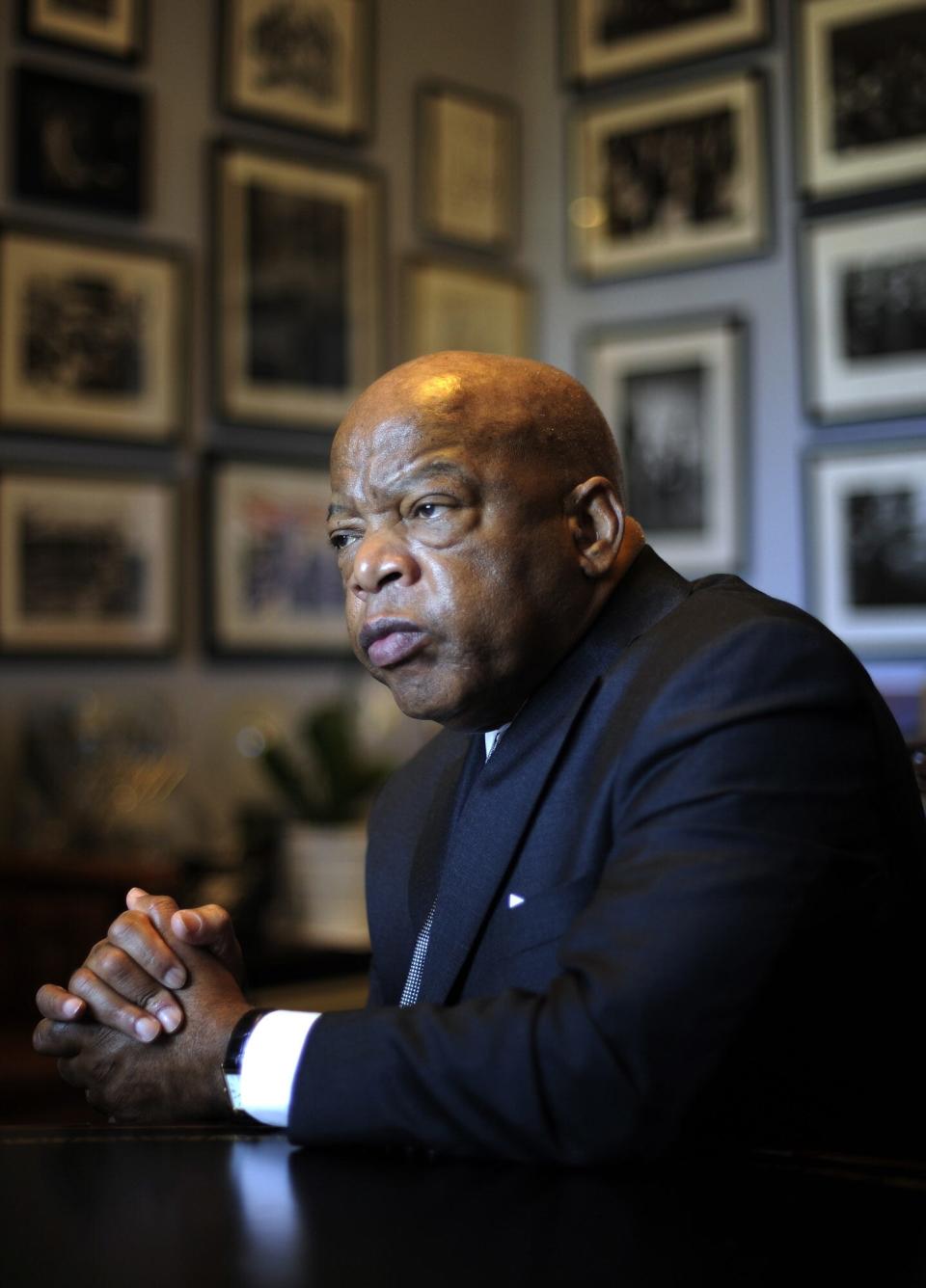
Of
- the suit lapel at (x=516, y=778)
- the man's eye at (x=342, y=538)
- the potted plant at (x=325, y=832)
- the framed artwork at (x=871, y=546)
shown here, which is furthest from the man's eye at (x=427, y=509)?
the framed artwork at (x=871, y=546)

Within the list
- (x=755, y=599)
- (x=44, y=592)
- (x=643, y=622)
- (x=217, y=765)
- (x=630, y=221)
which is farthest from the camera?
(x=630, y=221)

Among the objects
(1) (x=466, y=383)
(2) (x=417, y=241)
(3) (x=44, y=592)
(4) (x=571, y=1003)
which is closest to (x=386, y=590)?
(1) (x=466, y=383)

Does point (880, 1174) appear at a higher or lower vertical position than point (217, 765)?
lower

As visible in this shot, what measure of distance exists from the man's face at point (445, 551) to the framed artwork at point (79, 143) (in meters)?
3.28

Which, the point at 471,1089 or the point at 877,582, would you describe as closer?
the point at 471,1089

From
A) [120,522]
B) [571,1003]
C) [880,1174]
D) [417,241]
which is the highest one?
[417,241]

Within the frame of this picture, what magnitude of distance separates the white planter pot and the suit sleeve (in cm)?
306

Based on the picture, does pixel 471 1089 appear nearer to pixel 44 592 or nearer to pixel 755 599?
pixel 755 599

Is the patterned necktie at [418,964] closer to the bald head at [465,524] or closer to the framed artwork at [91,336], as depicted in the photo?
the bald head at [465,524]

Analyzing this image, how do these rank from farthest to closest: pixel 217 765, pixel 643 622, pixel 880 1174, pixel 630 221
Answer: pixel 630 221 → pixel 217 765 → pixel 643 622 → pixel 880 1174

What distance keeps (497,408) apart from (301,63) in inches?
155

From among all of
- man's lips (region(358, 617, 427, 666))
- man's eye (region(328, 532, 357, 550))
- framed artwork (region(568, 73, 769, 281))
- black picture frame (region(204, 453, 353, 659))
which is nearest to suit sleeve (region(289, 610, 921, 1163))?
Answer: man's lips (region(358, 617, 427, 666))

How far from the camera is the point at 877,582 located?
16.9 ft

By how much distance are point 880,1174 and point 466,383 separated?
0.92 meters
